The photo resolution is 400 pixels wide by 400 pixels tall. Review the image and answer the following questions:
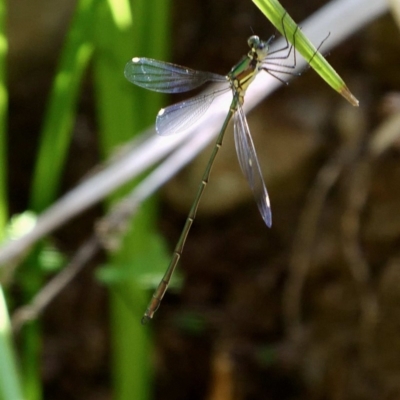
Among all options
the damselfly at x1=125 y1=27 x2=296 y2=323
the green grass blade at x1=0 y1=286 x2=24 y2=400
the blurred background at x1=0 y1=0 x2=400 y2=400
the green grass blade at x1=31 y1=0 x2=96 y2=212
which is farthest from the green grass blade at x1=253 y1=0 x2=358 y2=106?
the blurred background at x1=0 y1=0 x2=400 y2=400

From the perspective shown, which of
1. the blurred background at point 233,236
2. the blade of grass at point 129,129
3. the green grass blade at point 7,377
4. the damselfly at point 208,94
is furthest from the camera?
the blurred background at point 233,236

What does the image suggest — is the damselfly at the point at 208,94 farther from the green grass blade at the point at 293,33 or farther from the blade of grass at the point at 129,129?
the green grass blade at the point at 293,33

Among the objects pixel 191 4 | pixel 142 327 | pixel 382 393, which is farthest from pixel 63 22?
pixel 382 393

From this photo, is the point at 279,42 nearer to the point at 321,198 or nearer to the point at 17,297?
the point at 321,198

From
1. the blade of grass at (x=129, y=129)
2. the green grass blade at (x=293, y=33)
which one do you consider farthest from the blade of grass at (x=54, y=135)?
the green grass blade at (x=293, y=33)

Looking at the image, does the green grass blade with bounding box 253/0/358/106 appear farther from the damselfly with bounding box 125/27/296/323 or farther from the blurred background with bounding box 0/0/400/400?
the blurred background with bounding box 0/0/400/400

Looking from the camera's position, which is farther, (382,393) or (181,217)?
(181,217)
